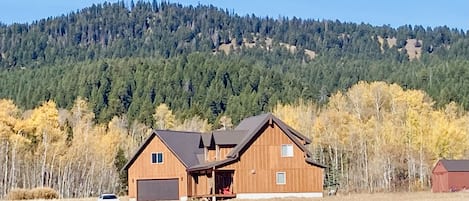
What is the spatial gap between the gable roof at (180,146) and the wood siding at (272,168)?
557cm

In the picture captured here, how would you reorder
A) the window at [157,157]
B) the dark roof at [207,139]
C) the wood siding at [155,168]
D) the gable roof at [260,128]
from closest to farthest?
the gable roof at [260,128] → the dark roof at [207,139] → the wood siding at [155,168] → the window at [157,157]

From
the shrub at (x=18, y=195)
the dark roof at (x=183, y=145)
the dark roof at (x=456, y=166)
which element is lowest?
the shrub at (x=18, y=195)

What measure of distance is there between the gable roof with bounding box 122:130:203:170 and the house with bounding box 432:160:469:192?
69.7 feet

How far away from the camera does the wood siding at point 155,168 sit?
63.4 m

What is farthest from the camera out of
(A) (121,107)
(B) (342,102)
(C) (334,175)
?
(A) (121,107)

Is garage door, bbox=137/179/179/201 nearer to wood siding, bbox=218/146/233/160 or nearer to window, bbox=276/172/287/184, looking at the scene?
wood siding, bbox=218/146/233/160

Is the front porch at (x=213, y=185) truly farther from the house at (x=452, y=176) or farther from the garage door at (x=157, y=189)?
the house at (x=452, y=176)

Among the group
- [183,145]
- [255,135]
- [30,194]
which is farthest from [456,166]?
[30,194]

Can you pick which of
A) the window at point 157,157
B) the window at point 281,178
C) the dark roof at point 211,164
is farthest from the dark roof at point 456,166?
the window at point 157,157

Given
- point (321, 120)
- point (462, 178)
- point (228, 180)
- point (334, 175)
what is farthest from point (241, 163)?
point (321, 120)

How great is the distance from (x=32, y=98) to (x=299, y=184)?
121 meters

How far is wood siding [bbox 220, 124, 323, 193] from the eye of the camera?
194 feet

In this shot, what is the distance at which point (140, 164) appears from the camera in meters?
64.9

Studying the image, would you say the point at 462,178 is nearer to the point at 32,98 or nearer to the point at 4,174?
the point at 4,174
